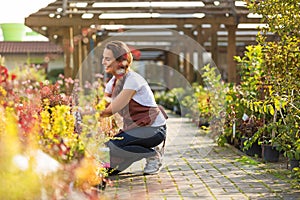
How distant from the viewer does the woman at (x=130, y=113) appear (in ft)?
20.1

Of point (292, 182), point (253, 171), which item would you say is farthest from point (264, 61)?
point (292, 182)

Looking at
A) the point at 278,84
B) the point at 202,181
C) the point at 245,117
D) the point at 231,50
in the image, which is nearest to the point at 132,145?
the point at 202,181

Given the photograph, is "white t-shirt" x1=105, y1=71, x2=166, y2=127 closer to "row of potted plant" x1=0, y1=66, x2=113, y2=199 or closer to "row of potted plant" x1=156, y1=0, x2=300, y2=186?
"row of potted plant" x1=156, y1=0, x2=300, y2=186

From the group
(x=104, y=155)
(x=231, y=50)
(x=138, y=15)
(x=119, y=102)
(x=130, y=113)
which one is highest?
(x=138, y=15)

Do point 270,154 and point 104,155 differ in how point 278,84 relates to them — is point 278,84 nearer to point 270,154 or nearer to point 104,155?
point 270,154

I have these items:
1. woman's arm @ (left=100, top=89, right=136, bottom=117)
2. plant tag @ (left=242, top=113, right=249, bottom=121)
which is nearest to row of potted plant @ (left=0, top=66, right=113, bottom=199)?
woman's arm @ (left=100, top=89, right=136, bottom=117)

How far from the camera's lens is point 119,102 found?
20.0 feet

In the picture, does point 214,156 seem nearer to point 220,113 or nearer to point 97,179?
point 220,113

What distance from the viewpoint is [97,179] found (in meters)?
4.98

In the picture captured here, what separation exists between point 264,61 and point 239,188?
5.97 ft

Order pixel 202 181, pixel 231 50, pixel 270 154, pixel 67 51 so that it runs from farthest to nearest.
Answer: pixel 231 50 < pixel 67 51 < pixel 270 154 < pixel 202 181

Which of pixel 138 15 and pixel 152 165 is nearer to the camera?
pixel 152 165

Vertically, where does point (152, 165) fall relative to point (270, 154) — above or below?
above

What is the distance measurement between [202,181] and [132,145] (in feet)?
2.50
